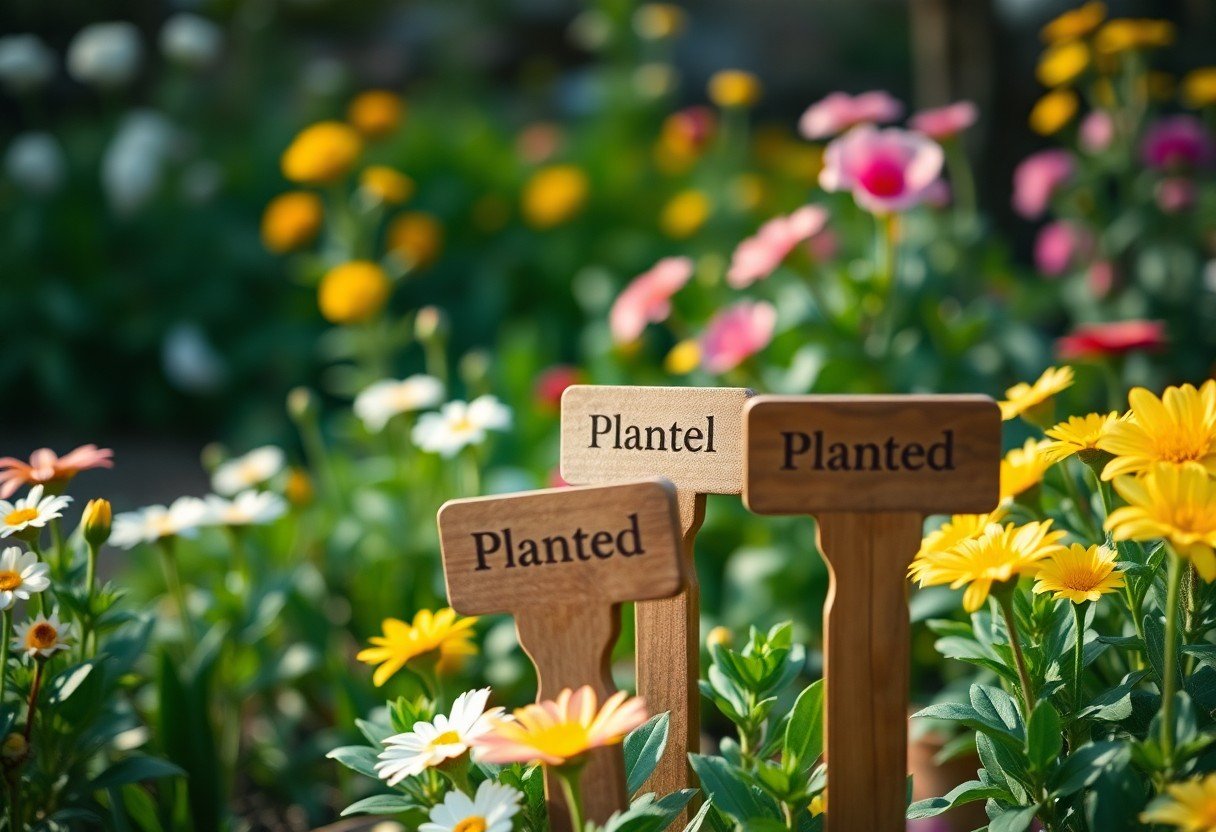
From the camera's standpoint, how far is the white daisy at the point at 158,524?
1117 millimetres

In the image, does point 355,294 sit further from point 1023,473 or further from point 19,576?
point 1023,473

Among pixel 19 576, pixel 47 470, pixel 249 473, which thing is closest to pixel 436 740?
pixel 19 576

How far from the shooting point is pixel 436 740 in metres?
0.76

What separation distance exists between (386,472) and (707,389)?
3.44 feet

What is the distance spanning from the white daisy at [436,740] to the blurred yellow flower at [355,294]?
4.12ft

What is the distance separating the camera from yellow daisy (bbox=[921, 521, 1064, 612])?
27.7 inches

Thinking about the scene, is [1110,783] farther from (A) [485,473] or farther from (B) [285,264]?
(B) [285,264]

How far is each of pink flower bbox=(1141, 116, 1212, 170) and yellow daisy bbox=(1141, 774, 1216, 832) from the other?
166 centimetres

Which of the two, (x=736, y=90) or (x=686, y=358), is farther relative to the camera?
(x=736, y=90)

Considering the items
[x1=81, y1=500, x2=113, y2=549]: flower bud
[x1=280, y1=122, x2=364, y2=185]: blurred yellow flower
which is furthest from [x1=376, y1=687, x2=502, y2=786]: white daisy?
[x1=280, y1=122, x2=364, y2=185]: blurred yellow flower

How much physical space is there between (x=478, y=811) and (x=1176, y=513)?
469 millimetres

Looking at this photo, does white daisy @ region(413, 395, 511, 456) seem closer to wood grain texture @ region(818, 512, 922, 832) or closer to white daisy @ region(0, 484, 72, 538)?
white daisy @ region(0, 484, 72, 538)

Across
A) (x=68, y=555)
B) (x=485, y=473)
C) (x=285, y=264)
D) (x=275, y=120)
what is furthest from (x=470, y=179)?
(x=68, y=555)

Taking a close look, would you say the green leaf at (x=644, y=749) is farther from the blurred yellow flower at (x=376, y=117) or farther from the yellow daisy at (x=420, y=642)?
the blurred yellow flower at (x=376, y=117)
